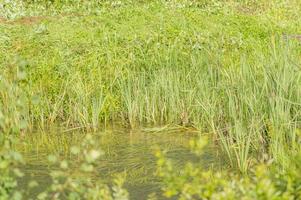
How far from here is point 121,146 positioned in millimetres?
8008

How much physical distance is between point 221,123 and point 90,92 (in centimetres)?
196

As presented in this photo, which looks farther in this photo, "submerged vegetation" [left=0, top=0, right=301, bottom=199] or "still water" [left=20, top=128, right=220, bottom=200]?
"still water" [left=20, top=128, right=220, bottom=200]

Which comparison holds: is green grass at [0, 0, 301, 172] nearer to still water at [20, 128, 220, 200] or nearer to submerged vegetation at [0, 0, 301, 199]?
submerged vegetation at [0, 0, 301, 199]

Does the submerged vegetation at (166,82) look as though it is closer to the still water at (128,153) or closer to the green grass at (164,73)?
the green grass at (164,73)

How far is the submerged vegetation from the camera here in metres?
3.70

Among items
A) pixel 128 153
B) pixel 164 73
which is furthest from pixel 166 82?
pixel 128 153

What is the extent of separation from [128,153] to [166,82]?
139 centimetres

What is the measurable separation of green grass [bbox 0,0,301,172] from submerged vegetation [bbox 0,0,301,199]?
0.07ft

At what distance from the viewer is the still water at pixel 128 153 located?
21.5 feet

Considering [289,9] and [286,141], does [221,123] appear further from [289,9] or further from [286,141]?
[289,9]

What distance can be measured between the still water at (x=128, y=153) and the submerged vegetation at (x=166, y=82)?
0.75 feet

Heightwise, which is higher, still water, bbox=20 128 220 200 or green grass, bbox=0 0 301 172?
green grass, bbox=0 0 301 172

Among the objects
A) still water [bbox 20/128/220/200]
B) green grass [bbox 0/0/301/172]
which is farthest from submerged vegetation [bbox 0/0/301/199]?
still water [bbox 20/128/220/200]

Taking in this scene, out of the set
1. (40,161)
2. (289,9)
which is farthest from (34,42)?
(289,9)
